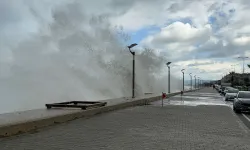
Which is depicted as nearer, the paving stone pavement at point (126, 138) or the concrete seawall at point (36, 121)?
the paving stone pavement at point (126, 138)

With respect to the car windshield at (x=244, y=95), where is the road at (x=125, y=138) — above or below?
below

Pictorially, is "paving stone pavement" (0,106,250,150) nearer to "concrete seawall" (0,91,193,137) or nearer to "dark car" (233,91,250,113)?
"concrete seawall" (0,91,193,137)

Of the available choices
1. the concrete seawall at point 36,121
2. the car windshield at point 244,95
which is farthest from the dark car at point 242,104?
the concrete seawall at point 36,121

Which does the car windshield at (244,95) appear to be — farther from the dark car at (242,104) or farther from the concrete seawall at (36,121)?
the concrete seawall at (36,121)

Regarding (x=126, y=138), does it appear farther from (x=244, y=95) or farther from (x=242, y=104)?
(x=244, y=95)

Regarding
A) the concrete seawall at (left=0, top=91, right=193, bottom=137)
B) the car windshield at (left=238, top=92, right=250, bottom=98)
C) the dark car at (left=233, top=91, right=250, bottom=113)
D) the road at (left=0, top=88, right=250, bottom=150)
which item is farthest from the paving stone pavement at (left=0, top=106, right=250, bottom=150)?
the car windshield at (left=238, top=92, right=250, bottom=98)

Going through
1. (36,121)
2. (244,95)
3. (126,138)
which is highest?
(244,95)

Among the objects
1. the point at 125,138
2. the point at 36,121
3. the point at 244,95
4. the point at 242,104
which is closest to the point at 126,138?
the point at 125,138

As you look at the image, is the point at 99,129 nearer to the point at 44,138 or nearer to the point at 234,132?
the point at 44,138

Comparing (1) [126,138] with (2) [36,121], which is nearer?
(1) [126,138]

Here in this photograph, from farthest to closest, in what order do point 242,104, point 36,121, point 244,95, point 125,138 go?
point 244,95, point 242,104, point 36,121, point 125,138

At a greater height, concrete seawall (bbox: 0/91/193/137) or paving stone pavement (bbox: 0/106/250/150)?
concrete seawall (bbox: 0/91/193/137)

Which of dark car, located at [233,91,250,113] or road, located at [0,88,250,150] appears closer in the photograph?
road, located at [0,88,250,150]

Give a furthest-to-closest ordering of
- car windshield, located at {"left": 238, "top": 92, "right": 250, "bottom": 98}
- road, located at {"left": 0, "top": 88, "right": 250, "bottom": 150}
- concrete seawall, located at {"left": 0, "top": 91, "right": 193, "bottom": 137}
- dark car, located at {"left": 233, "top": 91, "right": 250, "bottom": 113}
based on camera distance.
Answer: car windshield, located at {"left": 238, "top": 92, "right": 250, "bottom": 98}, dark car, located at {"left": 233, "top": 91, "right": 250, "bottom": 113}, concrete seawall, located at {"left": 0, "top": 91, "right": 193, "bottom": 137}, road, located at {"left": 0, "top": 88, "right": 250, "bottom": 150}
